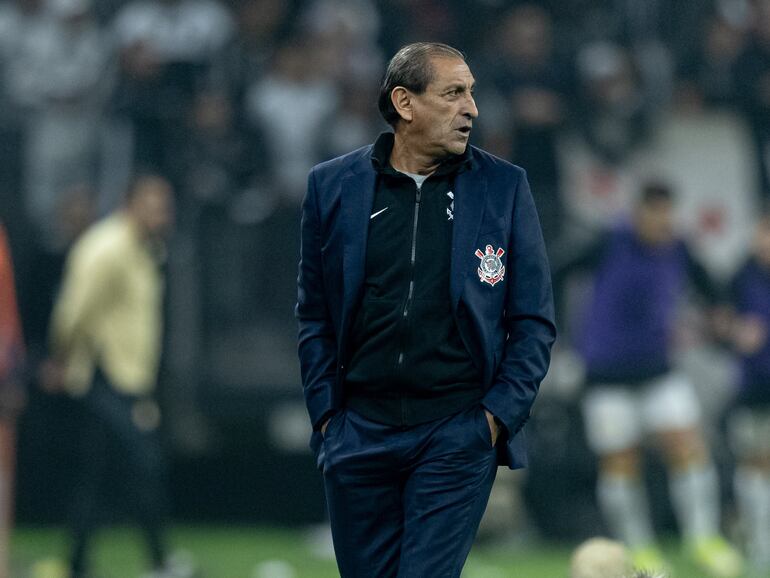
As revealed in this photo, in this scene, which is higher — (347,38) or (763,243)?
(347,38)

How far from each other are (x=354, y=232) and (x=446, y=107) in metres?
0.45

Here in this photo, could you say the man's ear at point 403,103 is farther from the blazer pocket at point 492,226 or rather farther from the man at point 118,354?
the man at point 118,354

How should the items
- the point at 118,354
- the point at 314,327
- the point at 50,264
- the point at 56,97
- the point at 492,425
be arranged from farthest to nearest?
the point at 56,97
the point at 50,264
the point at 118,354
the point at 314,327
the point at 492,425

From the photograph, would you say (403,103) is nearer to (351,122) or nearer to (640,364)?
(640,364)

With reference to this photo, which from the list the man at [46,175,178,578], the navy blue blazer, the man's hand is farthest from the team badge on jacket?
the man at [46,175,178,578]

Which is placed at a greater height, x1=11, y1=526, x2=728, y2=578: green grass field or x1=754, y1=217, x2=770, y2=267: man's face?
x1=754, y1=217, x2=770, y2=267: man's face

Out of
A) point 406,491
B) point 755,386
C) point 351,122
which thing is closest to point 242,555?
point 351,122

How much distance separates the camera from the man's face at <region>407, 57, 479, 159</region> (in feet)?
15.6

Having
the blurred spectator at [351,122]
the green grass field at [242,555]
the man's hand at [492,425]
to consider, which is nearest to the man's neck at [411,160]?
the man's hand at [492,425]

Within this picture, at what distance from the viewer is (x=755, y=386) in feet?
39.3

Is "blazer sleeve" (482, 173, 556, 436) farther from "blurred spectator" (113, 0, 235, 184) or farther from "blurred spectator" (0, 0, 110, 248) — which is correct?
"blurred spectator" (0, 0, 110, 248)

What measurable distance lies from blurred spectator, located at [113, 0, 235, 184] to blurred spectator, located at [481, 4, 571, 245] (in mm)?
2335

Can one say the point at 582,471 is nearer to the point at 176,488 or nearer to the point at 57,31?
the point at 176,488

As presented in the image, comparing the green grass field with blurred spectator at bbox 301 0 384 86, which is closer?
the green grass field
